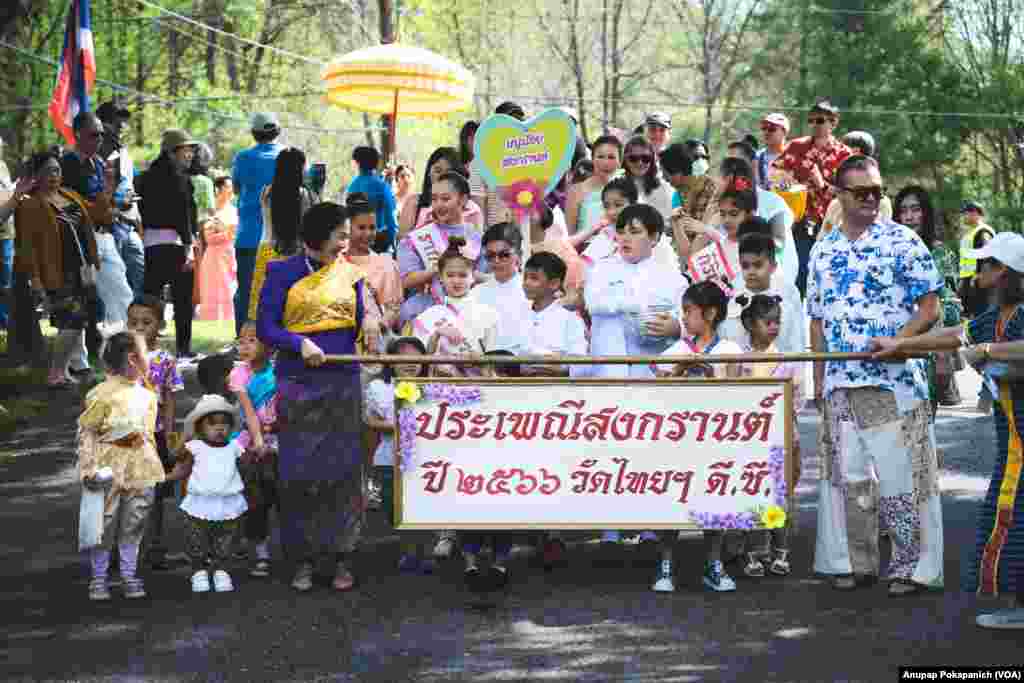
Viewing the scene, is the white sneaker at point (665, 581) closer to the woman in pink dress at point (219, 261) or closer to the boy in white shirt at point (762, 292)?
the boy in white shirt at point (762, 292)

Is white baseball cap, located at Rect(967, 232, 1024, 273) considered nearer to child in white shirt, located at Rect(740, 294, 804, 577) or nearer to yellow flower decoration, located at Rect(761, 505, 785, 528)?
child in white shirt, located at Rect(740, 294, 804, 577)

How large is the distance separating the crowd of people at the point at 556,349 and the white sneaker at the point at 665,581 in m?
0.02

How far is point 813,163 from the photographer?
13.4m

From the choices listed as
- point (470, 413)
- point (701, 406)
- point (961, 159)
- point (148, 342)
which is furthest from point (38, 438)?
point (961, 159)

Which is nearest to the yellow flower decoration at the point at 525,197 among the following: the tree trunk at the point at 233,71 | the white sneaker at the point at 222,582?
the white sneaker at the point at 222,582

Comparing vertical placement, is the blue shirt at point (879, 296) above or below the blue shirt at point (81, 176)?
below

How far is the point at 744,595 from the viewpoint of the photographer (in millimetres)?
7582

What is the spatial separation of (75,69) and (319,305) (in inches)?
373

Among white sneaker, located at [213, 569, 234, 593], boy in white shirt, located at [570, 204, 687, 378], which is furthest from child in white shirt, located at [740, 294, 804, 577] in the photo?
white sneaker, located at [213, 569, 234, 593]

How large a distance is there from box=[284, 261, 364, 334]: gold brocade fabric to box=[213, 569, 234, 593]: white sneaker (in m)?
1.27

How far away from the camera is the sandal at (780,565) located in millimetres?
8023

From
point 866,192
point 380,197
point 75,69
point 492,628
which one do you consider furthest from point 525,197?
point 75,69

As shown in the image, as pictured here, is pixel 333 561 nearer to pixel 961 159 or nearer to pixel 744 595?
pixel 744 595

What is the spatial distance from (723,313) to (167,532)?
140 inches
